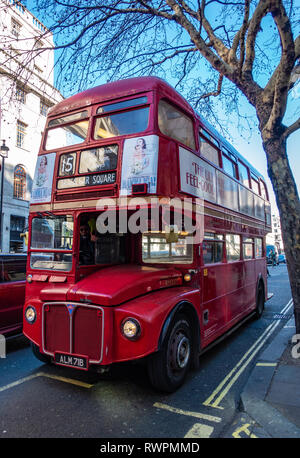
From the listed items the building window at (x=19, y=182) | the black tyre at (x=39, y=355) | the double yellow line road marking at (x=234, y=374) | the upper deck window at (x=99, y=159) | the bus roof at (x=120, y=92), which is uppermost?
the building window at (x=19, y=182)

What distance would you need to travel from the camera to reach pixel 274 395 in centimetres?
361

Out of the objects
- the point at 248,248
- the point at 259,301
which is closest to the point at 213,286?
the point at 248,248

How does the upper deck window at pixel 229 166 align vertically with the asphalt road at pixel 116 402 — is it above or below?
above

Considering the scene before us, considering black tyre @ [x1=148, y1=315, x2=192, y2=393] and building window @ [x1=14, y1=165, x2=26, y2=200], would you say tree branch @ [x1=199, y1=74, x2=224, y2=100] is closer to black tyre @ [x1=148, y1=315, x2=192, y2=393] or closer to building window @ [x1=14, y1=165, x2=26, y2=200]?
black tyre @ [x1=148, y1=315, x2=192, y2=393]

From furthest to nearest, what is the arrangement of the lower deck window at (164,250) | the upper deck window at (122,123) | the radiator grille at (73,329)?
the lower deck window at (164,250)
the upper deck window at (122,123)
the radiator grille at (73,329)

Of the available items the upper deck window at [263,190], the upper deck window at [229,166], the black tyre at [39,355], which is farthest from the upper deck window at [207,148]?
the upper deck window at [263,190]

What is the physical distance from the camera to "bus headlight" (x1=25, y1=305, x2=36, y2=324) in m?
4.29

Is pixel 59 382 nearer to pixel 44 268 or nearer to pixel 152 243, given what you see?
pixel 44 268

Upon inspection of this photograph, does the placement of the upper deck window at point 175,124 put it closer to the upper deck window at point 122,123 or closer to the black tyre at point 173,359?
the upper deck window at point 122,123

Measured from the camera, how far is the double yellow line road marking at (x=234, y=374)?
378 centimetres

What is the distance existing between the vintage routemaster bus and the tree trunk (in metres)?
1.07

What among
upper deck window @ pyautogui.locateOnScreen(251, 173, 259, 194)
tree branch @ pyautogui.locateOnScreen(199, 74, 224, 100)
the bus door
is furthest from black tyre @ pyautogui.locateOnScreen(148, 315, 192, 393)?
tree branch @ pyautogui.locateOnScreen(199, 74, 224, 100)

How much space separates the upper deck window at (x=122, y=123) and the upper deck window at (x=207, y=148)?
144cm
